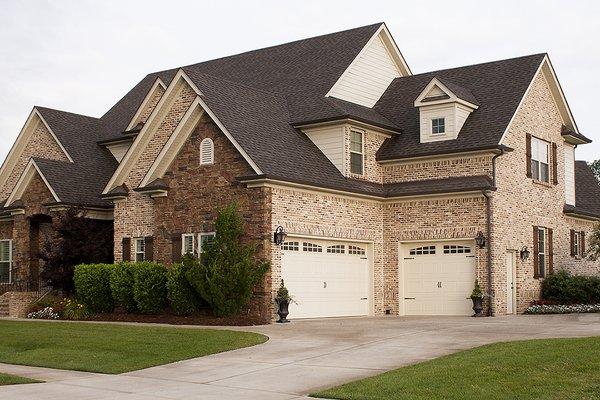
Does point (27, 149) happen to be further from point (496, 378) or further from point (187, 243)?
point (496, 378)

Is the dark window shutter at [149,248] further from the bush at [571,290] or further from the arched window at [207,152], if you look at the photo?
the bush at [571,290]

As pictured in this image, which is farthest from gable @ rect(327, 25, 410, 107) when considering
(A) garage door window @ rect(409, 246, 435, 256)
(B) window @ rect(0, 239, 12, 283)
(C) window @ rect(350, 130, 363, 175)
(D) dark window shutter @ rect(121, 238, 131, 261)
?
(B) window @ rect(0, 239, 12, 283)

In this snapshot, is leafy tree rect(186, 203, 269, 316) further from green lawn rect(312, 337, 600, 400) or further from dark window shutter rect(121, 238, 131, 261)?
green lawn rect(312, 337, 600, 400)

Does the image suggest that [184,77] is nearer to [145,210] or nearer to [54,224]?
[145,210]

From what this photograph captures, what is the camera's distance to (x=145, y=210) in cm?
3056

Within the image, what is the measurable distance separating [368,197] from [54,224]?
1165 cm

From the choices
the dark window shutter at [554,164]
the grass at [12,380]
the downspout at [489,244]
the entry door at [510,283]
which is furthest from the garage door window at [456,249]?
the grass at [12,380]

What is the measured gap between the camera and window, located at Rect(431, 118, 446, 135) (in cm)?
3105

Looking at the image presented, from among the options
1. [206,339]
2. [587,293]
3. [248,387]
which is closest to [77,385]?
[248,387]

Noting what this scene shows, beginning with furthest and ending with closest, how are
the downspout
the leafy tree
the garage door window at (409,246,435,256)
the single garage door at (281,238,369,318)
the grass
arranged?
the garage door window at (409,246,435,256)
the downspout
the single garage door at (281,238,369,318)
the leafy tree
the grass

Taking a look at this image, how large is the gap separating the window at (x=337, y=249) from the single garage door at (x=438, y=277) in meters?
2.47

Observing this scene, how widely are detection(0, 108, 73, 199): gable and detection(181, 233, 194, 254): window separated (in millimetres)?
11992

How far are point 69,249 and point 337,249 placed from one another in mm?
9988

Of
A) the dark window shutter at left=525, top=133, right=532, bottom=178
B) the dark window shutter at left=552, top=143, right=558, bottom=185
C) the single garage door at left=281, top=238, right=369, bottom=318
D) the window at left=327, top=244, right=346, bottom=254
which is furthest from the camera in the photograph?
the dark window shutter at left=552, top=143, right=558, bottom=185
